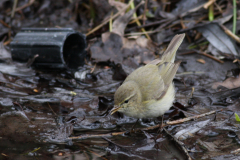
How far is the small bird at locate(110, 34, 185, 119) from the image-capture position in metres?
3.72

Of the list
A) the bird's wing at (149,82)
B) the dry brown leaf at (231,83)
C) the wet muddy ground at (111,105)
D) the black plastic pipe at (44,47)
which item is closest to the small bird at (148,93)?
the bird's wing at (149,82)

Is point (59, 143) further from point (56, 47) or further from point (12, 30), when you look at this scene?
point (12, 30)

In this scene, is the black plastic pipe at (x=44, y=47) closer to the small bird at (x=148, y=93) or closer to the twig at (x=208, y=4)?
the small bird at (x=148, y=93)

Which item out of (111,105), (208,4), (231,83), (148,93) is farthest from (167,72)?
(208,4)

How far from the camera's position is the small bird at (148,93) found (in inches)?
147

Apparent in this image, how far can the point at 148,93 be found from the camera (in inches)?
155

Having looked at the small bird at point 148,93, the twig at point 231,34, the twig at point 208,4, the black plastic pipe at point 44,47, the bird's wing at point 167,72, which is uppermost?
the twig at point 208,4

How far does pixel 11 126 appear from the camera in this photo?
3.75 m

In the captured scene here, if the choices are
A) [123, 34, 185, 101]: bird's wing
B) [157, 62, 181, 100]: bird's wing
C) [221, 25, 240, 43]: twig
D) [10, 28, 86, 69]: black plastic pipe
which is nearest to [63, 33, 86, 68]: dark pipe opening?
[10, 28, 86, 69]: black plastic pipe

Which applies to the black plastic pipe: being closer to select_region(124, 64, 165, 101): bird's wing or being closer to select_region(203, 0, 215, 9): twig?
select_region(124, 64, 165, 101): bird's wing

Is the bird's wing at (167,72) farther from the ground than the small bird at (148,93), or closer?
farther from the ground

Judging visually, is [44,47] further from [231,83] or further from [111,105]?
[231,83]

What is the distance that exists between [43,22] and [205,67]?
4.60 m

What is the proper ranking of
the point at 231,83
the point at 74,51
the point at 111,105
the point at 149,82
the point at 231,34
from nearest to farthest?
the point at 149,82, the point at 111,105, the point at 231,83, the point at 231,34, the point at 74,51
